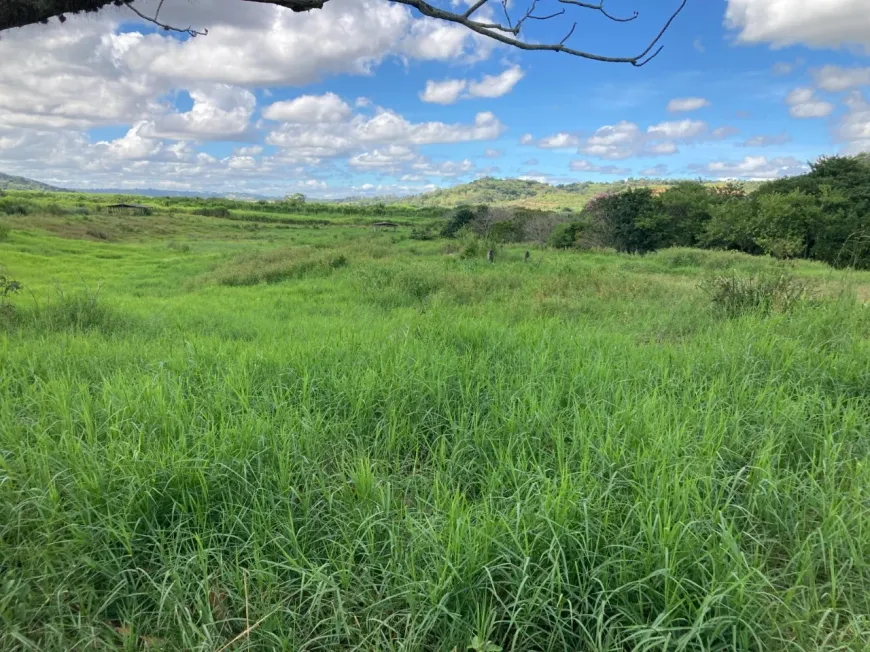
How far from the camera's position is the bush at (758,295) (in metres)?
5.98

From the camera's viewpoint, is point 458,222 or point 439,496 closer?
point 439,496

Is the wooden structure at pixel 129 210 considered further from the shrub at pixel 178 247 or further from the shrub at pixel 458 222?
the shrub at pixel 458 222

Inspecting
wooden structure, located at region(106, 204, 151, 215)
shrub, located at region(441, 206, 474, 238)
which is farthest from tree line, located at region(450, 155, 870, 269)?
wooden structure, located at region(106, 204, 151, 215)

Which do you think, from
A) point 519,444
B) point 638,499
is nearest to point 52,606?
point 519,444

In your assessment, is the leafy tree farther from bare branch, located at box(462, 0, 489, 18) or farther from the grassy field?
bare branch, located at box(462, 0, 489, 18)

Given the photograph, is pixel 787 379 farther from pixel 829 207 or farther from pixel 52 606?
pixel 829 207

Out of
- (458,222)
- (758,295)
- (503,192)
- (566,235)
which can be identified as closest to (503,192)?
(503,192)

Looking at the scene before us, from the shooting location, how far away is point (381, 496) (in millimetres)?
2281

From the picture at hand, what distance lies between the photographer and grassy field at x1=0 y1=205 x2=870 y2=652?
5.64 ft

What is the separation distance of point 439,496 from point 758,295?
591 cm

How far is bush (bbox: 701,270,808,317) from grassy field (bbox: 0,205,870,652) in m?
1.32

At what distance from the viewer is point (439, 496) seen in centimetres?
228

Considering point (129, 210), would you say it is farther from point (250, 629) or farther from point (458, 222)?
point (250, 629)

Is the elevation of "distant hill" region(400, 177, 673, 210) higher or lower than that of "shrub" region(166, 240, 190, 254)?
higher
